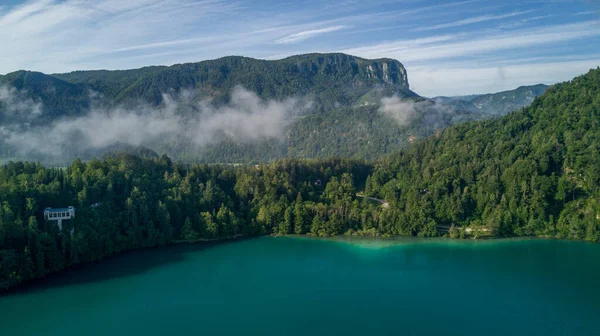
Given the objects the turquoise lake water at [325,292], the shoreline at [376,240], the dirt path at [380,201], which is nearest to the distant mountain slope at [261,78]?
the dirt path at [380,201]

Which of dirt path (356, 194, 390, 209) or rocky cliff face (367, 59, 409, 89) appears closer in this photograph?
dirt path (356, 194, 390, 209)

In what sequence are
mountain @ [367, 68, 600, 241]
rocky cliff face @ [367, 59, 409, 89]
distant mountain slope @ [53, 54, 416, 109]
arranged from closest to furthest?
mountain @ [367, 68, 600, 241] < distant mountain slope @ [53, 54, 416, 109] < rocky cliff face @ [367, 59, 409, 89]

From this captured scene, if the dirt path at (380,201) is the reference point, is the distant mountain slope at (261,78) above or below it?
above

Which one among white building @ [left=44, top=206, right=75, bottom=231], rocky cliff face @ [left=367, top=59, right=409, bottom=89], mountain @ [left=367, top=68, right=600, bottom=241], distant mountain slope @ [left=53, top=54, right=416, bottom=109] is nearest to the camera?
white building @ [left=44, top=206, right=75, bottom=231]

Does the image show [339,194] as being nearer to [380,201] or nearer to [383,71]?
[380,201]

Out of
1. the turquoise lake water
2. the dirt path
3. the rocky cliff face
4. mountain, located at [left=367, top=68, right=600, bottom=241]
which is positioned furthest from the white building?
the rocky cliff face

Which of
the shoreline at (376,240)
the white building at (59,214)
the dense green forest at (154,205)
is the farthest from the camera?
the shoreline at (376,240)

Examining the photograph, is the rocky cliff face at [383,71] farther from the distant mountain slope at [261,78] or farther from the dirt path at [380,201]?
the dirt path at [380,201]

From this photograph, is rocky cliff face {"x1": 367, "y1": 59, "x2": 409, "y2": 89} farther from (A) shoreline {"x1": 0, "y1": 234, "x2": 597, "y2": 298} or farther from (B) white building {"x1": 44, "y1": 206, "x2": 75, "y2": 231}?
(B) white building {"x1": 44, "y1": 206, "x2": 75, "y2": 231}
